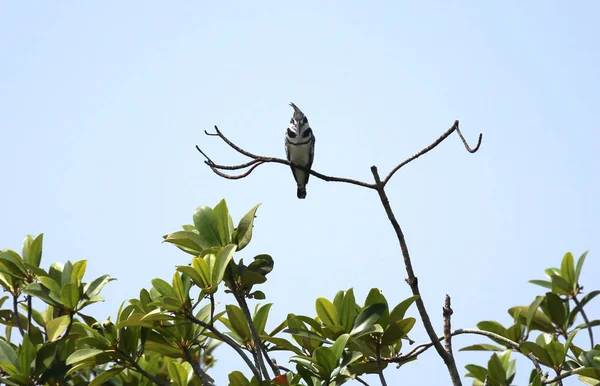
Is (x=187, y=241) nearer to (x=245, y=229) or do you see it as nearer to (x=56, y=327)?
(x=245, y=229)

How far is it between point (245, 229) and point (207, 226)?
0.19 meters

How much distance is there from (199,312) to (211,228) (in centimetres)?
42

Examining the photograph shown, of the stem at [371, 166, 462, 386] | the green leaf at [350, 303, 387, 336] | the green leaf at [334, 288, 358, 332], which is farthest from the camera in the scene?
the green leaf at [334, 288, 358, 332]

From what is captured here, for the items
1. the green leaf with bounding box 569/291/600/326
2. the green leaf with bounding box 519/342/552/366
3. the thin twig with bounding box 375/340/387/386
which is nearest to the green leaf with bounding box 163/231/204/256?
the thin twig with bounding box 375/340/387/386

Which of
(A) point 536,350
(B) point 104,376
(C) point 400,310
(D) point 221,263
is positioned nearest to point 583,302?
(A) point 536,350

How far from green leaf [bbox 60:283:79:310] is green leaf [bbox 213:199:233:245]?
2.54 ft

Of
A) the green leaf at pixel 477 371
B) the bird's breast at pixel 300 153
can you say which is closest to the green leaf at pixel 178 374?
the green leaf at pixel 477 371

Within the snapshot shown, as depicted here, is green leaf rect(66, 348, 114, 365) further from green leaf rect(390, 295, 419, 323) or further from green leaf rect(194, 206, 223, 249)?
green leaf rect(390, 295, 419, 323)

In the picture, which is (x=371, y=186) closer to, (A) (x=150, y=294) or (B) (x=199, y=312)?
(B) (x=199, y=312)

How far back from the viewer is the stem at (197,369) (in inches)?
130

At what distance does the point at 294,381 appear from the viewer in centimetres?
347

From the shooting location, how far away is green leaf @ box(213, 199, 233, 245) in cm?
381

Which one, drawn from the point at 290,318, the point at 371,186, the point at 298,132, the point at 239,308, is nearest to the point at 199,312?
the point at 239,308

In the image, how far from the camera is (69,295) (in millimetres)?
3820
